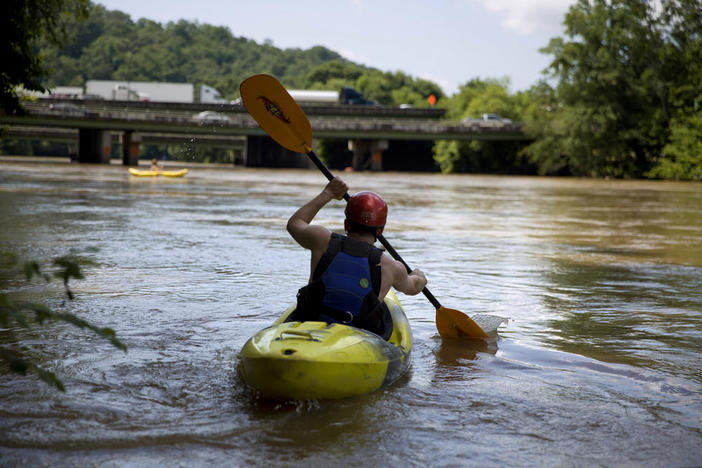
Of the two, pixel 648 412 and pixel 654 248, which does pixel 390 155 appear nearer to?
pixel 654 248

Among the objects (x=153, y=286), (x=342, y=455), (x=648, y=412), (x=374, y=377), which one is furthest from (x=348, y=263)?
(x=153, y=286)

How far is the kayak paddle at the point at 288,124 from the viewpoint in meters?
5.71

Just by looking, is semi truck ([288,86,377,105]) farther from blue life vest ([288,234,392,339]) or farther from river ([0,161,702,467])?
blue life vest ([288,234,392,339])

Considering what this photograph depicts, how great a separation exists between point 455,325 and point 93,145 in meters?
57.6

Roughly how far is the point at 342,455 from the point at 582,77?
54271 millimetres

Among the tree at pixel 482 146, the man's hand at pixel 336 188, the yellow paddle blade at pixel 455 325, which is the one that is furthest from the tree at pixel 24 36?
the tree at pixel 482 146

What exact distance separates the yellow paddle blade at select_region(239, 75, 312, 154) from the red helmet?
Result: 149 cm

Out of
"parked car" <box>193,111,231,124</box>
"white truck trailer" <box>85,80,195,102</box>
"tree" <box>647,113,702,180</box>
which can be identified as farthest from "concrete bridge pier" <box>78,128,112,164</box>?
"tree" <box>647,113,702,180</box>

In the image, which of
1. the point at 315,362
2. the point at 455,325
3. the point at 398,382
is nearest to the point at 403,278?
the point at 398,382

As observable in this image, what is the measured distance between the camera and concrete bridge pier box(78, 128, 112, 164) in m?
59.1

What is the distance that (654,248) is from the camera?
12.0 metres

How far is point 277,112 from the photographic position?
5918mm

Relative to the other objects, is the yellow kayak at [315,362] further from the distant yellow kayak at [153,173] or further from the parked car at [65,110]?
the parked car at [65,110]

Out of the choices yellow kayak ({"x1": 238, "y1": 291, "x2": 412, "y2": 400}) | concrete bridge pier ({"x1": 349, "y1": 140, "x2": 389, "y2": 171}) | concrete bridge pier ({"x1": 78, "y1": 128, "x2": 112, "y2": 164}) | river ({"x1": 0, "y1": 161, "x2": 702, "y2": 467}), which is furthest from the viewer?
concrete bridge pier ({"x1": 349, "y1": 140, "x2": 389, "y2": 171})
